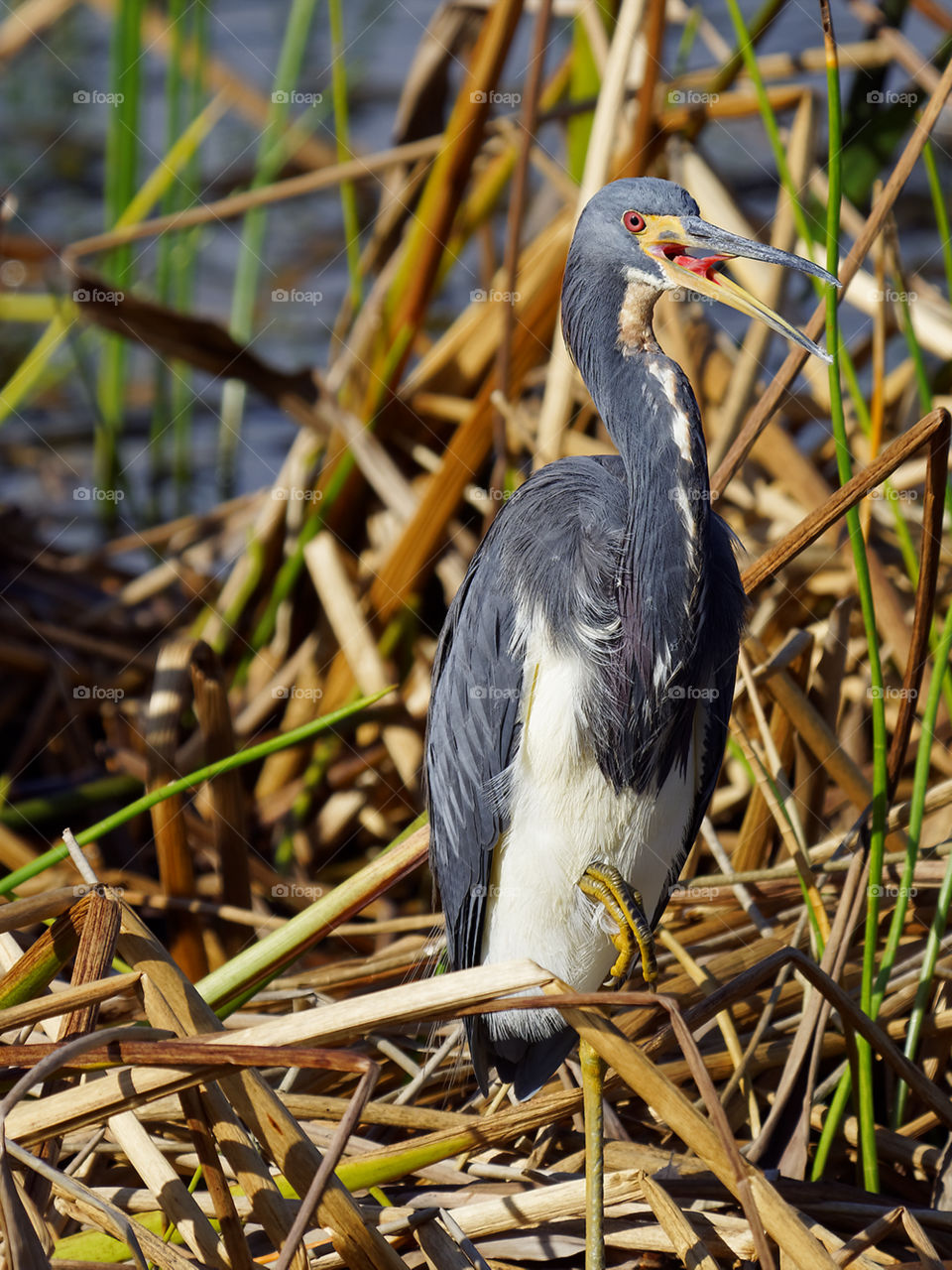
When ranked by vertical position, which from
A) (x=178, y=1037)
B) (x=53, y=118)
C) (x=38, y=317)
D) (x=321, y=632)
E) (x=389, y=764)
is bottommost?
(x=178, y=1037)

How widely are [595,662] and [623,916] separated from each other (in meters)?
0.46

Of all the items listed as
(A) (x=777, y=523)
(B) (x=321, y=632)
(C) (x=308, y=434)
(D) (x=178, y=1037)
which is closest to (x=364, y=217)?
(C) (x=308, y=434)

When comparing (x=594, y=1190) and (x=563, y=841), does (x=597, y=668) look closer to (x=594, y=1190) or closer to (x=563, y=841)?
(x=563, y=841)

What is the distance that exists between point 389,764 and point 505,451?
105cm

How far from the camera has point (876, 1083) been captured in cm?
257

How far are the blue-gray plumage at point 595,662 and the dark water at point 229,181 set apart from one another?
11.5 feet

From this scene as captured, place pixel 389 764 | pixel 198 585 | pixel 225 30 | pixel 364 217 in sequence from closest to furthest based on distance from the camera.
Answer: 1. pixel 389 764
2. pixel 198 585
3. pixel 364 217
4. pixel 225 30

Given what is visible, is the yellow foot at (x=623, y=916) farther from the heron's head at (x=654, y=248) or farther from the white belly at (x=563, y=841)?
the heron's head at (x=654, y=248)

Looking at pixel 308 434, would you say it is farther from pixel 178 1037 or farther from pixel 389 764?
pixel 178 1037

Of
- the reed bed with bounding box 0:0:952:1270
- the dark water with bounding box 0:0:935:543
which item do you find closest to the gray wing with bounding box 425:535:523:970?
the reed bed with bounding box 0:0:952:1270

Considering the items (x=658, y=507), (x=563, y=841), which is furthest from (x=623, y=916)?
(x=658, y=507)

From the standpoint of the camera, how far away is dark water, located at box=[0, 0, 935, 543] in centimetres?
667

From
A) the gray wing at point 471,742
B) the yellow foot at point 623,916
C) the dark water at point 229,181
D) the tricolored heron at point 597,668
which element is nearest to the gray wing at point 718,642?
the tricolored heron at point 597,668

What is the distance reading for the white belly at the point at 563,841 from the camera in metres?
2.36
